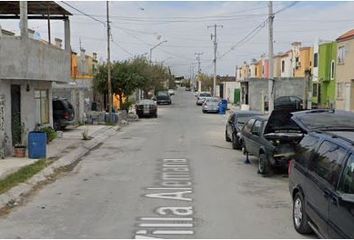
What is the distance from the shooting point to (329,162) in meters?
7.29

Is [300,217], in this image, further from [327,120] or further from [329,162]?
[327,120]

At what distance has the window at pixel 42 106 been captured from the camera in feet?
75.8

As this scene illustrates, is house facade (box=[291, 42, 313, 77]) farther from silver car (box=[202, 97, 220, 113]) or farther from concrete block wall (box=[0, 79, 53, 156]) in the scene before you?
concrete block wall (box=[0, 79, 53, 156])

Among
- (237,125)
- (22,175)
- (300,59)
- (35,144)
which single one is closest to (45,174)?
(22,175)

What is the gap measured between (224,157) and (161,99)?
53.0m

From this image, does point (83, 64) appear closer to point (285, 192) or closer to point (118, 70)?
point (118, 70)

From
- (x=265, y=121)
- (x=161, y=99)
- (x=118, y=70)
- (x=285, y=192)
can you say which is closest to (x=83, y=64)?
(x=118, y=70)

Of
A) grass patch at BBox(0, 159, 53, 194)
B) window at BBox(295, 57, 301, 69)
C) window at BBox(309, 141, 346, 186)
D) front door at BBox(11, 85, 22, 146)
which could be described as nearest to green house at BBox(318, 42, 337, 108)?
window at BBox(295, 57, 301, 69)

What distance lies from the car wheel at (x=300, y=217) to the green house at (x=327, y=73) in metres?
36.4

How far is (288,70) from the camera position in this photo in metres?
62.8

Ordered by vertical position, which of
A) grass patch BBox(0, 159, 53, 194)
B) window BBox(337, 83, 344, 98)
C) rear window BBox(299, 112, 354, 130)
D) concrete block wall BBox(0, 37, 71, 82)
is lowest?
grass patch BBox(0, 159, 53, 194)

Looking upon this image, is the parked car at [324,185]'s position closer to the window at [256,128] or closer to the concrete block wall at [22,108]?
the window at [256,128]

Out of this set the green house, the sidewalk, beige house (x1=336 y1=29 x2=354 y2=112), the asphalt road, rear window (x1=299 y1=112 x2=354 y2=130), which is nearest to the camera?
the asphalt road

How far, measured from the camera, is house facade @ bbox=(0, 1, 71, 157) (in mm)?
17359
